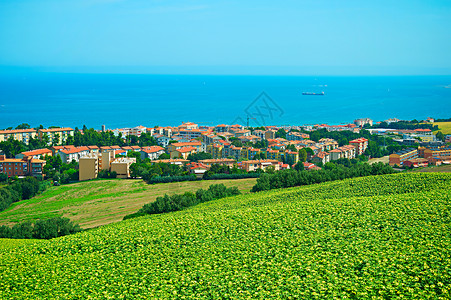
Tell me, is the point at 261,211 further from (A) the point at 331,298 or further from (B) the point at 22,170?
(B) the point at 22,170

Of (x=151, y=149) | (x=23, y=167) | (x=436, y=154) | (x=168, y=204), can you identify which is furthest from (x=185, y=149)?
(x=436, y=154)

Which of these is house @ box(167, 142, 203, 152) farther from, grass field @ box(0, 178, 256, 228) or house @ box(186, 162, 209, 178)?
grass field @ box(0, 178, 256, 228)

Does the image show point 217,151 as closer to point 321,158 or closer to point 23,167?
point 321,158

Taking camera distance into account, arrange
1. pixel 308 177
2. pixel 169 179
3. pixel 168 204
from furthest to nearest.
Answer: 1. pixel 169 179
2. pixel 308 177
3. pixel 168 204

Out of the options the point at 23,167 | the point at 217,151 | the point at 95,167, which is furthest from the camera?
the point at 217,151

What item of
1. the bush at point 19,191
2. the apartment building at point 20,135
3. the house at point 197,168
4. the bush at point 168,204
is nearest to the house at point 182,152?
the house at point 197,168

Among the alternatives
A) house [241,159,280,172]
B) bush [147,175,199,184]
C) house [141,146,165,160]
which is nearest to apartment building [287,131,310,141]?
house [241,159,280,172]

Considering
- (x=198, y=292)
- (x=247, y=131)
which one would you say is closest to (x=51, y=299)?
(x=198, y=292)
